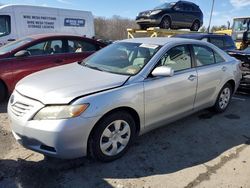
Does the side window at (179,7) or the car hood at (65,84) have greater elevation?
the side window at (179,7)

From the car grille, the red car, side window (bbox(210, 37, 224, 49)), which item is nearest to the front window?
the red car

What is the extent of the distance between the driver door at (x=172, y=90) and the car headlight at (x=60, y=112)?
1.02m

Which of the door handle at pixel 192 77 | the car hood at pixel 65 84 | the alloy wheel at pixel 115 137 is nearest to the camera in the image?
the car hood at pixel 65 84

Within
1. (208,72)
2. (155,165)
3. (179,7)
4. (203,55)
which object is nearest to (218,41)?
(203,55)

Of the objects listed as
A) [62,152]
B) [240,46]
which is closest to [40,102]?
[62,152]

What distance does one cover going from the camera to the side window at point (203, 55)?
4688 mm

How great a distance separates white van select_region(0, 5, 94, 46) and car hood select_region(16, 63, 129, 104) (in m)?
8.17

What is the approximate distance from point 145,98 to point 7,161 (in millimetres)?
1951

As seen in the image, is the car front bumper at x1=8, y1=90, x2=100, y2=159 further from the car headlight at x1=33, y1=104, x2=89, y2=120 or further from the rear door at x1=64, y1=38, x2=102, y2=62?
the rear door at x1=64, y1=38, x2=102, y2=62

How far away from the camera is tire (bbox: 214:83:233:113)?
5348 millimetres

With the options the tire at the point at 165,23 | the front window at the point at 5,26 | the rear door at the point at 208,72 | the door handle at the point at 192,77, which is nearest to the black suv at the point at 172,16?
the tire at the point at 165,23

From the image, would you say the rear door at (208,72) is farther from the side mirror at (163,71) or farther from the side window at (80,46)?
the side window at (80,46)

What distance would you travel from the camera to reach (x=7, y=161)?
3.55m

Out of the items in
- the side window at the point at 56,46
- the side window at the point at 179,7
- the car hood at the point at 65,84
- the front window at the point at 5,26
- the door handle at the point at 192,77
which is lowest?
the door handle at the point at 192,77
